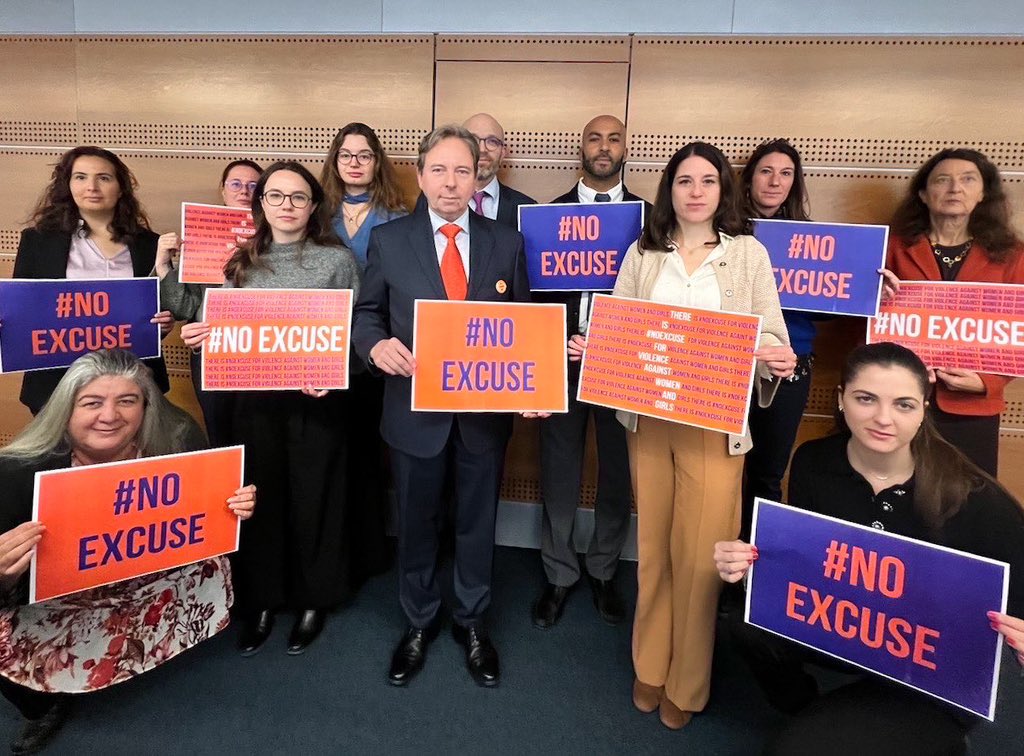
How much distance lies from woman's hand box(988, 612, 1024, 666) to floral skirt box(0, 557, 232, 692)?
2.49 metres

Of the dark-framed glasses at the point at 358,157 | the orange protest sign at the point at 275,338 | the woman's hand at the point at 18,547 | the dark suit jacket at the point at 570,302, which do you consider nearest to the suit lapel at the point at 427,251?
the orange protest sign at the point at 275,338

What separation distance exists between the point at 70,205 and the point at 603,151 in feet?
8.29

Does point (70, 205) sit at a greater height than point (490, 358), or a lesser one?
greater

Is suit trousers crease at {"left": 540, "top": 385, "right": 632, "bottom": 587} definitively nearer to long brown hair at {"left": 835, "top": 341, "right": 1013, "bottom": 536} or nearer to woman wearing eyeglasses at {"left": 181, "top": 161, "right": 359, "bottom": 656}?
woman wearing eyeglasses at {"left": 181, "top": 161, "right": 359, "bottom": 656}

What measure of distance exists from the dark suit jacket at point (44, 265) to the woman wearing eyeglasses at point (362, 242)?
3.07 feet

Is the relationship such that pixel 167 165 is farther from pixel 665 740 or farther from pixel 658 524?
pixel 665 740

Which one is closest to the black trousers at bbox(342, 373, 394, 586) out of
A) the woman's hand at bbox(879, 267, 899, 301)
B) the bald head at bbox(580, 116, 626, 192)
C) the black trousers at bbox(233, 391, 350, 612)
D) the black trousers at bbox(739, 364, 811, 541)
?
the black trousers at bbox(233, 391, 350, 612)

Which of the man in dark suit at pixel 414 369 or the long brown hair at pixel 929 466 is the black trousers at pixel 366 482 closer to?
the man in dark suit at pixel 414 369

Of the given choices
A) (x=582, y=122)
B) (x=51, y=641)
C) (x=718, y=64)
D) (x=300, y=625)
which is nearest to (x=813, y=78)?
(x=718, y=64)

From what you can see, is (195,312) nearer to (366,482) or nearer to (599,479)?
(366,482)

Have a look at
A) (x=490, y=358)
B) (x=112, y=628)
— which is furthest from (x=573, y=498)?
(x=112, y=628)

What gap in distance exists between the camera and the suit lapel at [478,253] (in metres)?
2.16

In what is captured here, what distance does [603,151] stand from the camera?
9.54 ft

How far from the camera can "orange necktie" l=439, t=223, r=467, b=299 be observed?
215cm
